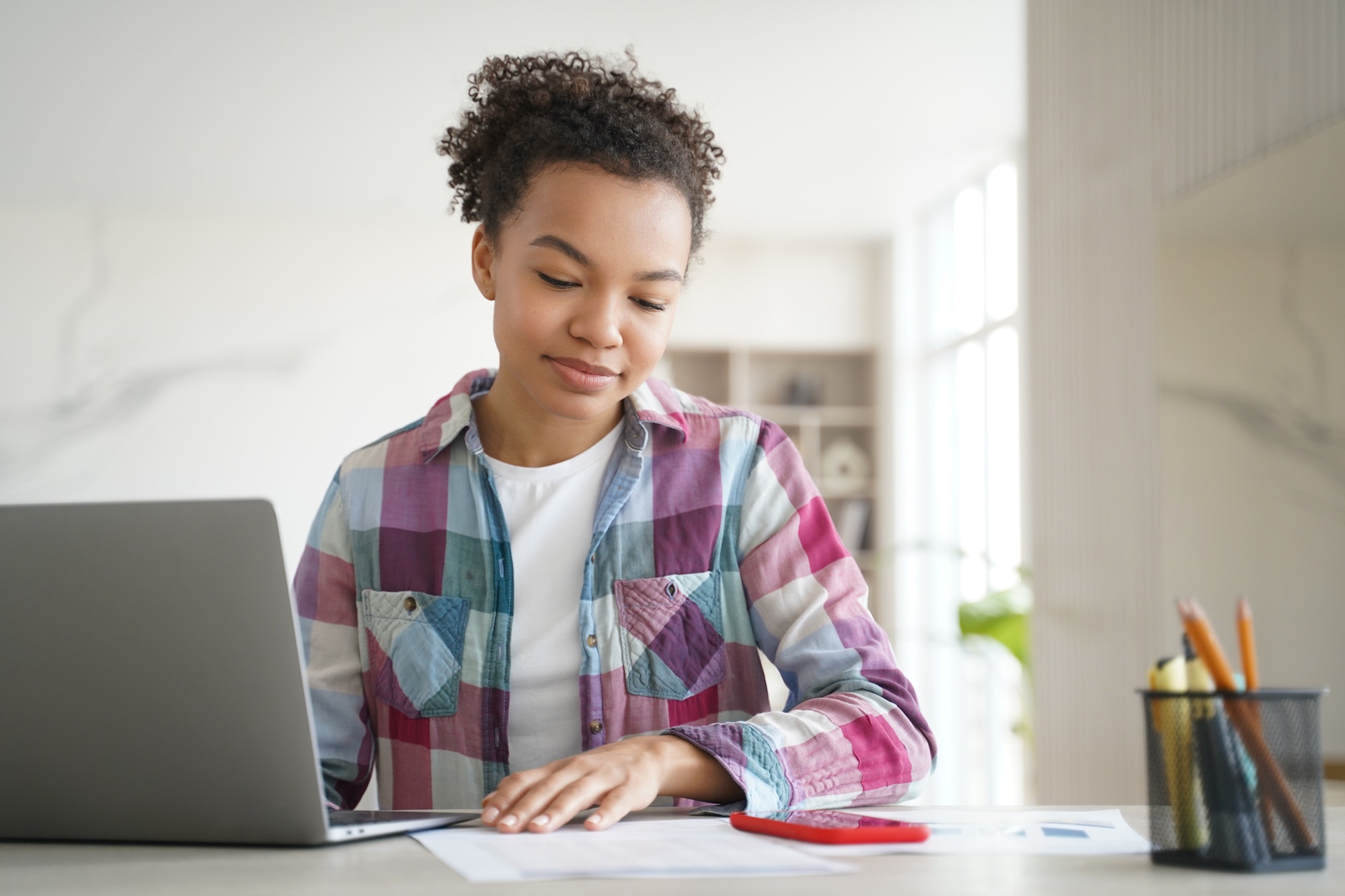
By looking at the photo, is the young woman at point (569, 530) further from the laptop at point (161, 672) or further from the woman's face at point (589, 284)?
the laptop at point (161, 672)

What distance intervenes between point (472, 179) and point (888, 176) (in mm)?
4033

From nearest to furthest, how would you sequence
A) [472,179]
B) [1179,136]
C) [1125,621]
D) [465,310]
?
1. [472,179]
2. [1179,136]
3. [1125,621]
4. [465,310]

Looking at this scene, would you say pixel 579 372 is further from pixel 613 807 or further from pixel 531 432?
pixel 613 807

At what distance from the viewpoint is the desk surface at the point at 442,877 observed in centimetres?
64

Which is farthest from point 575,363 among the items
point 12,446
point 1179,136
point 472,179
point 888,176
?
point 12,446

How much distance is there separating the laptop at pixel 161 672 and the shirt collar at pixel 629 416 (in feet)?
1.81

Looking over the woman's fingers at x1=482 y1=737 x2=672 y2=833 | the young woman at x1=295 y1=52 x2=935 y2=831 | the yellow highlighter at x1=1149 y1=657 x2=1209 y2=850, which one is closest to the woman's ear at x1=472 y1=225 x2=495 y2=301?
the young woman at x1=295 y1=52 x2=935 y2=831

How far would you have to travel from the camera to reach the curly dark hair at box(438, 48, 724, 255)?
1152 millimetres

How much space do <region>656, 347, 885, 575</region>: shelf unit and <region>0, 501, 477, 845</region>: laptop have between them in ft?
17.2

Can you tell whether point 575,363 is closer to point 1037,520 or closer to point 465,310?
point 1037,520

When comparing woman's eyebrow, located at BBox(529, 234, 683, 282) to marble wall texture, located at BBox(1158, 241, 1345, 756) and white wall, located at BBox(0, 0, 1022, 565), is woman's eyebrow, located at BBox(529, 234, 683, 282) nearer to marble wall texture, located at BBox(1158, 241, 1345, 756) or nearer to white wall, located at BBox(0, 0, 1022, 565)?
marble wall texture, located at BBox(1158, 241, 1345, 756)

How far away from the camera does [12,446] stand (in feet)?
18.1

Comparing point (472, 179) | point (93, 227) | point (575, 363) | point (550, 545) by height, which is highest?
point (93, 227)

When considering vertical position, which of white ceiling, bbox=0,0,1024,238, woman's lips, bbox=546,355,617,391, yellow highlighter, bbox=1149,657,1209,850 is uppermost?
white ceiling, bbox=0,0,1024,238
